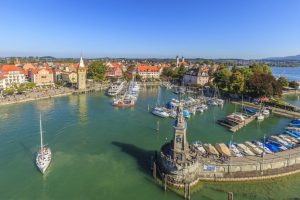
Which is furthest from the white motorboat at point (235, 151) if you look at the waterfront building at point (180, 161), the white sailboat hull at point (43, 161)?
the white sailboat hull at point (43, 161)

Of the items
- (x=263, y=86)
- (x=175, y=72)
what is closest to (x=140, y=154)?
(x=263, y=86)

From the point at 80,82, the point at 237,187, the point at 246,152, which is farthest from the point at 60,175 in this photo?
the point at 80,82

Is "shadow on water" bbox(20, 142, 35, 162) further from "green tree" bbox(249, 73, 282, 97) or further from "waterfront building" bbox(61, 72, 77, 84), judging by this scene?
"waterfront building" bbox(61, 72, 77, 84)

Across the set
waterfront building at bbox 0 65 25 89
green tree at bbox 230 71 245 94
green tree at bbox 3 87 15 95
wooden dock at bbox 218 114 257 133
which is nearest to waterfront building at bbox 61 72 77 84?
waterfront building at bbox 0 65 25 89

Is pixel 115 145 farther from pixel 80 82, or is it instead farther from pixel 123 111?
pixel 80 82

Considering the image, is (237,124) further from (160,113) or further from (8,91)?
(8,91)

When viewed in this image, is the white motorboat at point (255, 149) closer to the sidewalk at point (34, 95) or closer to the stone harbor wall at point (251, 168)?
the stone harbor wall at point (251, 168)
